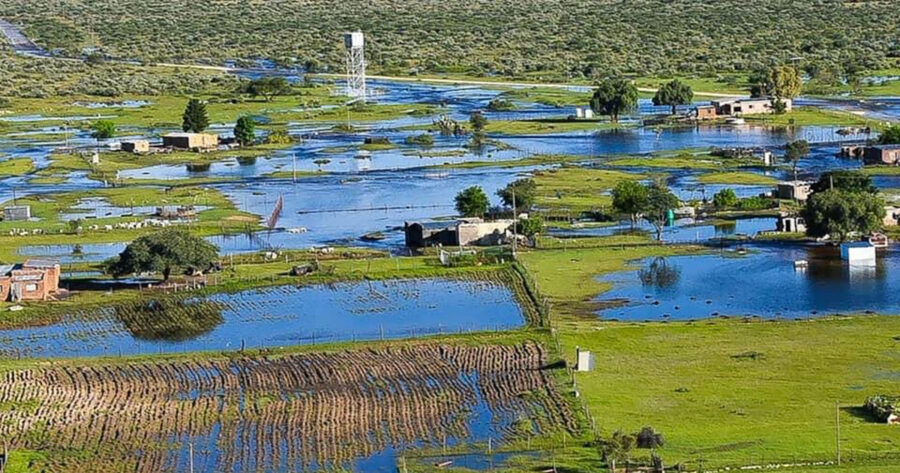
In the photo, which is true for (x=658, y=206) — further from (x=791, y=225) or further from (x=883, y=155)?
(x=883, y=155)

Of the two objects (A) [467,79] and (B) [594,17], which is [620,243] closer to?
(A) [467,79]

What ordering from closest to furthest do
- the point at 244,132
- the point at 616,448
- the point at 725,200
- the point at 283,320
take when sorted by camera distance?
the point at 616,448 → the point at 283,320 → the point at 725,200 → the point at 244,132

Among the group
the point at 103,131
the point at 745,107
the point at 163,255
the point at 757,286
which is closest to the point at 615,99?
the point at 745,107

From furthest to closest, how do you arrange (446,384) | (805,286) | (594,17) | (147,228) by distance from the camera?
(594,17) → (147,228) → (805,286) → (446,384)

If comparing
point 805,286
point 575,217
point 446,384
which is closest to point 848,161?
point 575,217

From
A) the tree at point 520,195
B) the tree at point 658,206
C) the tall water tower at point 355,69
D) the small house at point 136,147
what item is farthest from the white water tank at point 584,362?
the tall water tower at point 355,69

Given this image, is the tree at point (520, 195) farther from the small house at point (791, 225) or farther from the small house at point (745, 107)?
the small house at point (745, 107)

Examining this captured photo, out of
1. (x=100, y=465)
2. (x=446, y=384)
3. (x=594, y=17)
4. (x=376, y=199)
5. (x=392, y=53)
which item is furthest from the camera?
(x=594, y=17)
